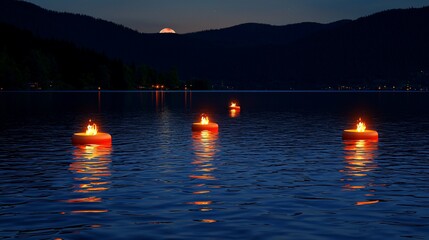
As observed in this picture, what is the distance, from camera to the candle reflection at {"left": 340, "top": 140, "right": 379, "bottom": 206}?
94.0ft

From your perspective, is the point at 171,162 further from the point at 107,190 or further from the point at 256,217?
the point at 256,217

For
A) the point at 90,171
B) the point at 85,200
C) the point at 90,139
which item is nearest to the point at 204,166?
the point at 90,171

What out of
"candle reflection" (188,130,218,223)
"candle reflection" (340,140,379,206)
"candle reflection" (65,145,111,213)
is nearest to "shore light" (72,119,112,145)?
"candle reflection" (65,145,111,213)

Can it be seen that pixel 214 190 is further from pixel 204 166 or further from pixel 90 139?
pixel 90 139

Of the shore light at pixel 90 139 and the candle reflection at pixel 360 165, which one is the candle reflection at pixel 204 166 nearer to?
the candle reflection at pixel 360 165

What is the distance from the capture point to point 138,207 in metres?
24.2

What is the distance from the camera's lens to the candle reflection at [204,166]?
82.9 feet

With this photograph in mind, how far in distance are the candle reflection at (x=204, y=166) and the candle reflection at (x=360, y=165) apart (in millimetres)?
5632

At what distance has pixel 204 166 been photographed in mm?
36438

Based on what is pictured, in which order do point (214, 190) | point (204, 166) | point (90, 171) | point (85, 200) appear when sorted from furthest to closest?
point (204, 166) → point (90, 171) → point (214, 190) → point (85, 200)

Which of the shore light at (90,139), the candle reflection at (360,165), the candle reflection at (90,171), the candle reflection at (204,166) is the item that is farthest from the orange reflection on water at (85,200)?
the shore light at (90,139)

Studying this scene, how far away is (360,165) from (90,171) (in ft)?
46.6

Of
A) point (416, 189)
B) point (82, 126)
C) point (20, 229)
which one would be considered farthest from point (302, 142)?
point (20, 229)

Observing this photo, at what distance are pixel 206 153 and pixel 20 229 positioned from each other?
2319 centimetres
